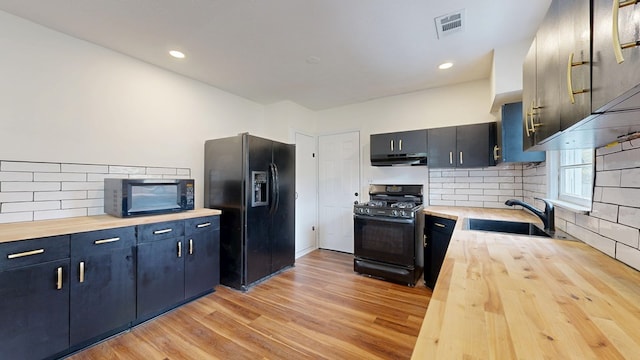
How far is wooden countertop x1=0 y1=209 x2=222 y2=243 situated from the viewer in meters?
1.56

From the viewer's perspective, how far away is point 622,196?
41.7 inches

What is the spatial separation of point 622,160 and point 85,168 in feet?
11.9

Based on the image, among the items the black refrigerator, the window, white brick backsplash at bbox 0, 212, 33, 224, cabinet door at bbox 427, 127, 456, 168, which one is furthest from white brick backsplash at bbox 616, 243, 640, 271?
white brick backsplash at bbox 0, 212, 33, 224

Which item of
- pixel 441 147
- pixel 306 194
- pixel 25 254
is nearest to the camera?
pixel 25 254

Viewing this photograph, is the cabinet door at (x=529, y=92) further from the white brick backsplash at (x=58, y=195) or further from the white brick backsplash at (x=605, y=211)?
the white brick backsplash at (x=58, y=195)

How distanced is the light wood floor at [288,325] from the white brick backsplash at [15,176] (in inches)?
55.4

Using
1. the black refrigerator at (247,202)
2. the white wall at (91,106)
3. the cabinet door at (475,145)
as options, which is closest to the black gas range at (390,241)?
the cabinet door at (475,145)

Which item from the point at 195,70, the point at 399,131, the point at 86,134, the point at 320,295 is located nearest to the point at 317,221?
the point at 320,295

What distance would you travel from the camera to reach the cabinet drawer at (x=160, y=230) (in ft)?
6.93

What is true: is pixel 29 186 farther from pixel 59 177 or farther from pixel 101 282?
pixel 101 282

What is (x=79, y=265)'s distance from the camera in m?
1.75

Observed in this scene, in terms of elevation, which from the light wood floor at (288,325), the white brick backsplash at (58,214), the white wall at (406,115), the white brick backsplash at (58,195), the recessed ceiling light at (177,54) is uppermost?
the recessed ceiling light at (177,54)

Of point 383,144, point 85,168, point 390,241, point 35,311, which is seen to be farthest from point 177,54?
point 390,241

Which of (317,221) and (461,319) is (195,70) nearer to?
(317,221)
